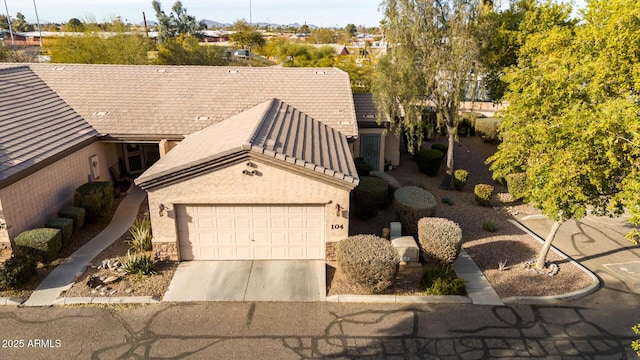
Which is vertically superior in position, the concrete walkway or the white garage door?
the white garage door

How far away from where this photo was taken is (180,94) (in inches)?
826

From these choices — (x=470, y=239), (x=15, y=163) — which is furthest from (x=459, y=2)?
(x=15, y=163)

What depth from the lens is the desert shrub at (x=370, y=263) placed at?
11.0 metres

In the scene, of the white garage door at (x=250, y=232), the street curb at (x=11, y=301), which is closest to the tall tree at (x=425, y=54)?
the white garage door at (x=250, y=232)

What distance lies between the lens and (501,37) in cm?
2295

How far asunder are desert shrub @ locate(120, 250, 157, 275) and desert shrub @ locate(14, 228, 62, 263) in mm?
2350

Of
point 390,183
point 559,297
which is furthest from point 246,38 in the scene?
point 559,297

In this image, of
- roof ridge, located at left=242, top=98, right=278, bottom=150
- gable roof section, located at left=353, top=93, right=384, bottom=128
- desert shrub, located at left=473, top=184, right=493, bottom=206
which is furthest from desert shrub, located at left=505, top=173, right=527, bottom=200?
roof ridge, located at left=242, top=98, right=278, bottom=150

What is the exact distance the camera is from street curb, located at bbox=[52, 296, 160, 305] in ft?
35.6

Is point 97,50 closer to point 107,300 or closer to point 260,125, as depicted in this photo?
point 260,125

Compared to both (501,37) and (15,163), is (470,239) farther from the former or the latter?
(15,163)

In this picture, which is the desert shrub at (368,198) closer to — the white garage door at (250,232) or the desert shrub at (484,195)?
the white garage door at (250,232)

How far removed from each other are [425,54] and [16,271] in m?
16.9

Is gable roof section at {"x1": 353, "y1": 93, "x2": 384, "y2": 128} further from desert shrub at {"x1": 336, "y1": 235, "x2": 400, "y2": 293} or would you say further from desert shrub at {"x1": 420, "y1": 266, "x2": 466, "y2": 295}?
desert shrub at {"x1": 420, "y1": 266, "x2": 466, "y2": 295}
